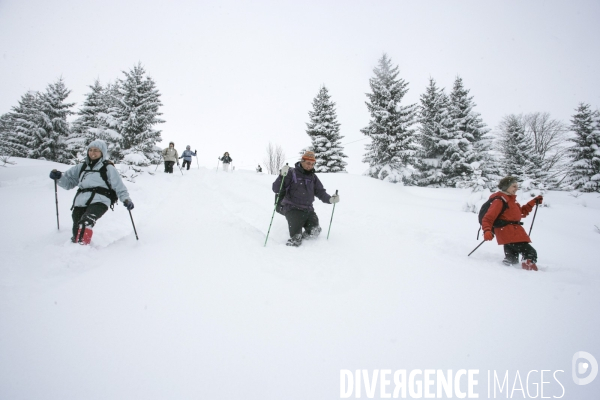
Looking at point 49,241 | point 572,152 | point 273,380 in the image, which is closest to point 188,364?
point 273,380

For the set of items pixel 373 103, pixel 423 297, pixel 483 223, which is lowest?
pixel 423 297

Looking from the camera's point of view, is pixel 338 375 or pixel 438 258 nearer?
pixel 338 375

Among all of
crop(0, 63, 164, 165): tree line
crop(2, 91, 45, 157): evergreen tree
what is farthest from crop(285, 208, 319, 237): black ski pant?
crop(2, 91, 45, 157): evergreen tree

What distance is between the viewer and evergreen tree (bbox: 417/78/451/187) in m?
19.0

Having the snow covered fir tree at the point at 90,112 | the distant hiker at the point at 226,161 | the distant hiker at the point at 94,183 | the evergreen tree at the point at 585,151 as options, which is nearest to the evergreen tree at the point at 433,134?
the evergreen tree at the point at 585,151

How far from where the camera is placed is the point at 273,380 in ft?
5.08

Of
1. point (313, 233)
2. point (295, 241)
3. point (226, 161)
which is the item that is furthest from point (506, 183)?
point (226, 161)

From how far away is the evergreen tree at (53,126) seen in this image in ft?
73.7

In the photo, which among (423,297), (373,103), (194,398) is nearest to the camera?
(194,398)

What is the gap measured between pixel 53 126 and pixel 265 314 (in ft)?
105

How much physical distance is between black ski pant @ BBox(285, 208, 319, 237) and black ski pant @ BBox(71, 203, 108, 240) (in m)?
2.93

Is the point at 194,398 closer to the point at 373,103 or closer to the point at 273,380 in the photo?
the point at 273,380

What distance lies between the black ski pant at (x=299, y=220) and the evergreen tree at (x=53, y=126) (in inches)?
1088

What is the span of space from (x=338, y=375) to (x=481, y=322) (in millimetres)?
1460
